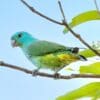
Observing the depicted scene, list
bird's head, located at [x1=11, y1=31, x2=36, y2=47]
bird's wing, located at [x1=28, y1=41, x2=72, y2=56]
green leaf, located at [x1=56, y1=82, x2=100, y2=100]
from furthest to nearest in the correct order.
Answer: bird's head, located at [x1=11, y1=31, x2=36, y2=47] → bird's wing, located at [x1=28, y1=41, x2=72, y2=56] → green leaf, located at [x1=56, y1=82, x2=100, y2=100]

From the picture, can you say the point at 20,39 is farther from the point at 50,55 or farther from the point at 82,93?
the point at 82,93

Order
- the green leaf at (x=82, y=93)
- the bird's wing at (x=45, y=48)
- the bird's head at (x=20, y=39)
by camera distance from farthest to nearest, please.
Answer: the bird's head at (x=20, y=39)
the bird's wing at (x=45, y=48)
the green leaf at (x=82, y=93)

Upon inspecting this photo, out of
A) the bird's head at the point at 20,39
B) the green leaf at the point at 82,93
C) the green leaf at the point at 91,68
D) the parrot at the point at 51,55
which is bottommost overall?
the green leaf at the point at 82,93

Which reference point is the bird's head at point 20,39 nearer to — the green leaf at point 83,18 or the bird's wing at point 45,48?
the bird's wing at point 45,48

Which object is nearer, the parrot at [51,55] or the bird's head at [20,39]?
the parrot at [51,55]

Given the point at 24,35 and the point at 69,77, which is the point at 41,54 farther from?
the point at 69,77

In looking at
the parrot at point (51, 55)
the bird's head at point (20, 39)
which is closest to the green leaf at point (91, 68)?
the parrot at point (51, 55)

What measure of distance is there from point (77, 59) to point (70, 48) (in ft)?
0.13

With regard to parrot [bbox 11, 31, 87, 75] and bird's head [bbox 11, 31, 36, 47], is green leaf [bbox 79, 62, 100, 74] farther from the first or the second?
bird's head [bbox 11, 31, 36, 47]

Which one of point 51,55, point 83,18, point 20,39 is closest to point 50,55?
point 51,55

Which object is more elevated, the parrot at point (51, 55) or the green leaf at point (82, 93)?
the parrot at point (51, 55)

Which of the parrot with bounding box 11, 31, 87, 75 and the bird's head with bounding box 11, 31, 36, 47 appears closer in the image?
the parrot with bounding box 11, 31, 87, 75

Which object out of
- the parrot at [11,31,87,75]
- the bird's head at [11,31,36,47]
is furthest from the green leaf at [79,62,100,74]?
the bird's head at [11,31,36,47]

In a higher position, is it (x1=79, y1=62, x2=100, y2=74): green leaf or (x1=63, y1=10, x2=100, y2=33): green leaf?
(x1=63, y1=10, x2=100, y2=33): green leaf
